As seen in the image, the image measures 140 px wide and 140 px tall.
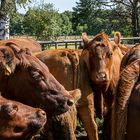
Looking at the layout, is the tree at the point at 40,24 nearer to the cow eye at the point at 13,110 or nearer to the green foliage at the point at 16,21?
the green foliage at the point at 16,21

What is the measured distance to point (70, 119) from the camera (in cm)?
563

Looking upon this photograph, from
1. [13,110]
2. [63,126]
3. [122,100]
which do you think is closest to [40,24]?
[63,126]

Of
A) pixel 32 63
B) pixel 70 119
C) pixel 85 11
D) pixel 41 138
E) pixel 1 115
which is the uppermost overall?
pixel 85 11

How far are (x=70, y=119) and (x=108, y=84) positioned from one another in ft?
5.43

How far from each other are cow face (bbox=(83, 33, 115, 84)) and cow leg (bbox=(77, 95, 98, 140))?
14.8 inches

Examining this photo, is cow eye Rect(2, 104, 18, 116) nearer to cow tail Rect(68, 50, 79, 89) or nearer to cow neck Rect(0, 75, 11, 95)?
cow neck Rect(0, 75, 11, 95)

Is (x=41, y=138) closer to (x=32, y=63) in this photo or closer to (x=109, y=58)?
(x=109, y=58)

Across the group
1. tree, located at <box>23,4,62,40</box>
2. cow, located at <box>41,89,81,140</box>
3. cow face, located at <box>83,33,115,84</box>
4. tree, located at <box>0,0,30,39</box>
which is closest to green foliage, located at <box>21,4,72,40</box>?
tree, located at <box>23,4,62,40</box>

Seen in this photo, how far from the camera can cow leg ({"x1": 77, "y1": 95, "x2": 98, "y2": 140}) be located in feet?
22.8

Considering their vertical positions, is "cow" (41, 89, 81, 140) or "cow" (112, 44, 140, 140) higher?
"cow" (112, 44, 140, 140)

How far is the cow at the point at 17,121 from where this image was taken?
3.28 m

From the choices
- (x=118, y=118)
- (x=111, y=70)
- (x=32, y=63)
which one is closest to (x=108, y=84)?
(x=111, y=70)

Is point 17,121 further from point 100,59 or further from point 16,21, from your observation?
point 16,21

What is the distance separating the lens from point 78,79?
704cm
